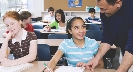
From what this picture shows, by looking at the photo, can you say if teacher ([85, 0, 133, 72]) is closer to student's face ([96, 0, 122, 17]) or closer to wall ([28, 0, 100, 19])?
student's face ([96, 0, 122, 17])

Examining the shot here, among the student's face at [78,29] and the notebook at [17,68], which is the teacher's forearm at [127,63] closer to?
the student's face at [78,29]

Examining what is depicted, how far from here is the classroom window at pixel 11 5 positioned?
6500 mm

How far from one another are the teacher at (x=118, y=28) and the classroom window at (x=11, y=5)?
16.1 ft

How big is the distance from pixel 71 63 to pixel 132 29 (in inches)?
31.1

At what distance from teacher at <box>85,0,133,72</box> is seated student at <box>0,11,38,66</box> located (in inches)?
22.5

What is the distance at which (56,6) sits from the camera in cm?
824

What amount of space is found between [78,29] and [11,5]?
5604mm

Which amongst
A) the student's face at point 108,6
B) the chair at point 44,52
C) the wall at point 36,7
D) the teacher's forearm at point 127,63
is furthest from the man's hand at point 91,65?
the wall at point 36,7

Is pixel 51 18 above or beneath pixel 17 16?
beneath

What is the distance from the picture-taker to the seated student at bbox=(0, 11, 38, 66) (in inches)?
77.3

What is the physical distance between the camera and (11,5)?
284 inches

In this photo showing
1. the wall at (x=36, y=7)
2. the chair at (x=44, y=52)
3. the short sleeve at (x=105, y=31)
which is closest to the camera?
the short sleeve at (x=105, y=31)

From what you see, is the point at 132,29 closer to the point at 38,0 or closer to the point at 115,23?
the point at 115,23

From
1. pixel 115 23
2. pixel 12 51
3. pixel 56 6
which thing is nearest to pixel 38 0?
pixel 56 6
